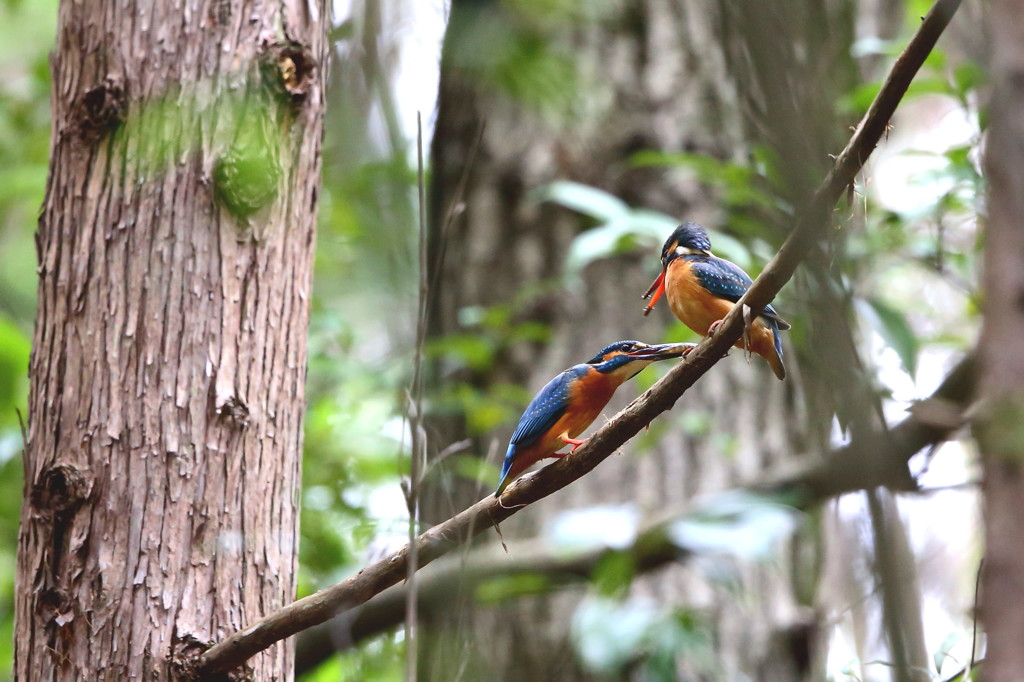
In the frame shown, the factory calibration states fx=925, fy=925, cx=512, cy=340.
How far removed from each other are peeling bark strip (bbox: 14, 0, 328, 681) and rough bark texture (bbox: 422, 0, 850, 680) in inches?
78.3

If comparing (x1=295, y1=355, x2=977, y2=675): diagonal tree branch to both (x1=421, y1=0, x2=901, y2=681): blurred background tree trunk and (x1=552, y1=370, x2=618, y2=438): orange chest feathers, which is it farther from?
(x1=552, y1=370, x2=618, y2=438): orange chest feathers

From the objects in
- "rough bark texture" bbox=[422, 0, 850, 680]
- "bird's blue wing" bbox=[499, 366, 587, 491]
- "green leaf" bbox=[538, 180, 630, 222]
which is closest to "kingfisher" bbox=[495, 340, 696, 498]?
"bird's blue wing" bbox=[499, 366, 587, 491]

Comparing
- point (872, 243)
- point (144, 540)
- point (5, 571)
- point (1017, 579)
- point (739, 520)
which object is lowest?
point (1017, 579)

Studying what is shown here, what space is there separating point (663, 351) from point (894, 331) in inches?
61.7

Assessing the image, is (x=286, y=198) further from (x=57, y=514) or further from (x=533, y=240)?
(x=533, y=240)

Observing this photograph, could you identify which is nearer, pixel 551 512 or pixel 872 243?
pixel 872 243

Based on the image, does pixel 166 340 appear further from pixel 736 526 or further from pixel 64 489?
pixel 736 526

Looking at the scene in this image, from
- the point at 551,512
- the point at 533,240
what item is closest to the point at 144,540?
the point at 551,512

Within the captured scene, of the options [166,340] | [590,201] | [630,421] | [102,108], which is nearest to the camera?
[630,421]

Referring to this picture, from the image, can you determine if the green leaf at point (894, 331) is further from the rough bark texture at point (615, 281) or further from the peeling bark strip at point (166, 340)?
the peeling bark strip at point (166, 340)

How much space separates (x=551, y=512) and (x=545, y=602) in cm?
50

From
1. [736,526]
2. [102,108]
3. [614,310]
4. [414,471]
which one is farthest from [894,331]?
[102,108]

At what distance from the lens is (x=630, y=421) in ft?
6.19

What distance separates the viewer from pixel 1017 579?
3.54 ft
